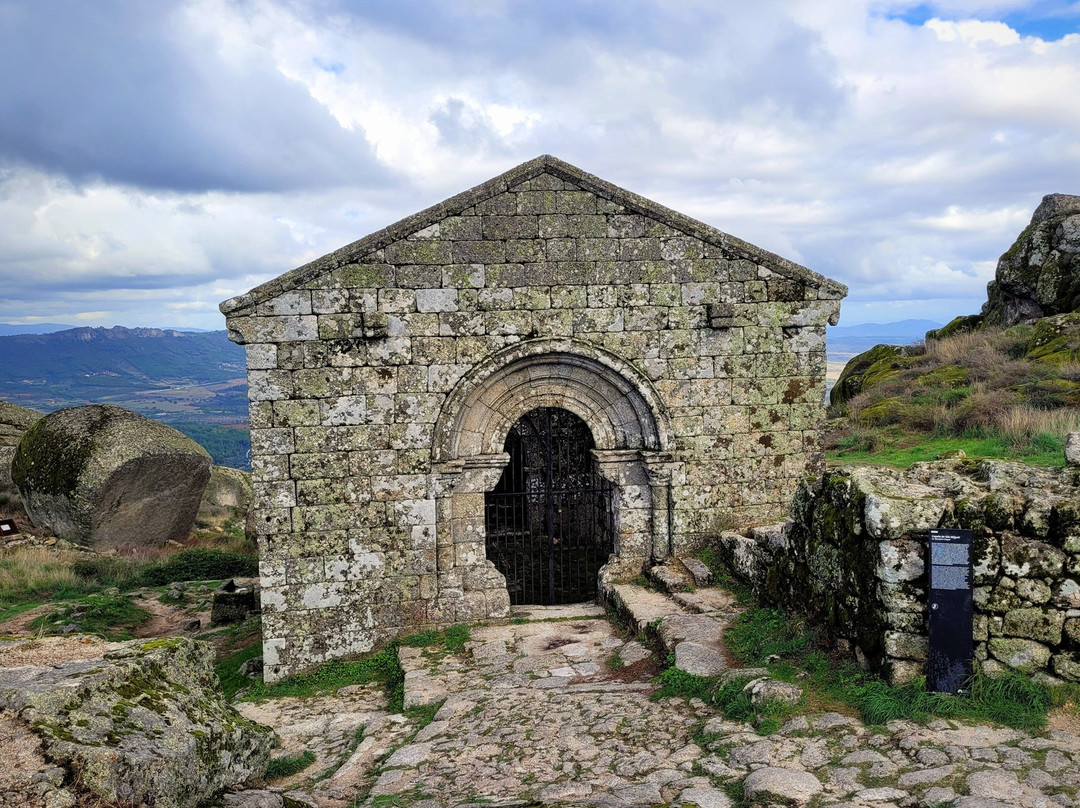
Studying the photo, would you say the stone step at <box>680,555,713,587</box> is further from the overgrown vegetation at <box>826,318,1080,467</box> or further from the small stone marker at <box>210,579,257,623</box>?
the small stone marker at <box>210,579,257,623</box>

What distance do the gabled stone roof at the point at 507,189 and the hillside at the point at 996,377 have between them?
445 centimetres

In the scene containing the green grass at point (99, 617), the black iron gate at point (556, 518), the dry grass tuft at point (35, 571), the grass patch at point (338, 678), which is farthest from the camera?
the dry grass tuft at point (35, 571)

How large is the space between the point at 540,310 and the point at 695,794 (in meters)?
5.61

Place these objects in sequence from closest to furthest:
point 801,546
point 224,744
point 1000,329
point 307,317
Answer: point 224,744 < point 801,546 < point 307,317 < point 1000,329

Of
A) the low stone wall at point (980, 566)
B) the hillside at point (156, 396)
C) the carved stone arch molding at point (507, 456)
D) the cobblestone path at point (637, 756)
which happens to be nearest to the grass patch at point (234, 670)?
the cobblestone path at point (637, 756)

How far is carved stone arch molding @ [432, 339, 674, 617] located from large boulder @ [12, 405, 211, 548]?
1012 centimetres

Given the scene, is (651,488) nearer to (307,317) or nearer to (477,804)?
(307,317)

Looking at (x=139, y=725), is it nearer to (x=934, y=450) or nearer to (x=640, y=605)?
(x=640, y=605)

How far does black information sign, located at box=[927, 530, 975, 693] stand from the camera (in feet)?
16.3

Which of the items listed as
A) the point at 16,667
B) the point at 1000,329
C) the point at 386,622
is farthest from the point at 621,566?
the point at 1000,329

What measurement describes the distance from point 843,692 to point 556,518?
9.35 metres

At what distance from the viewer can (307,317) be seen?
27.5 feet

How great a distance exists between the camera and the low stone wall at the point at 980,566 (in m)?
4.98

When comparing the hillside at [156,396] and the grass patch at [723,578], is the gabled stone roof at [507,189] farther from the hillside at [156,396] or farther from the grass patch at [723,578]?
the hillside at [156,396]
